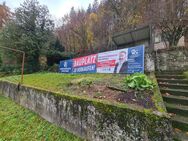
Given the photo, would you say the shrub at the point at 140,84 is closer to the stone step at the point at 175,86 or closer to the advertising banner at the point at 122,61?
the stone step at the point at 175,86

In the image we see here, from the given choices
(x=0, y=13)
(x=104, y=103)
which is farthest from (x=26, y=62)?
(x=0, y=13)

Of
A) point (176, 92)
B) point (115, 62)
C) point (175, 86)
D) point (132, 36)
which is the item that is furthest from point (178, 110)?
point (132, 36)

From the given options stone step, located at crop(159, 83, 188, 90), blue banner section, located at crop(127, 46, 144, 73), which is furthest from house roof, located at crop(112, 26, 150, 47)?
stone step, located at crop(159, 83, 188, 90)

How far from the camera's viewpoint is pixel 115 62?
7.93 m

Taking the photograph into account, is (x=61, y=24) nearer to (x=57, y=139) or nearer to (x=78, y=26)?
(x=78, y=26)

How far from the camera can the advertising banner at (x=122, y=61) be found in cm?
692

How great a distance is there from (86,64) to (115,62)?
2.69m

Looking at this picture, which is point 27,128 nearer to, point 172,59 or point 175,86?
point 175,86

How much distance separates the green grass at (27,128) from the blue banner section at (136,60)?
462 centimetres

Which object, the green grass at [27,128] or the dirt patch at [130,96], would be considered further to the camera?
the green grass at [27,128]

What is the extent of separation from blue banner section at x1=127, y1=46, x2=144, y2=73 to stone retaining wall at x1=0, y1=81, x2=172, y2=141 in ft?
14.3

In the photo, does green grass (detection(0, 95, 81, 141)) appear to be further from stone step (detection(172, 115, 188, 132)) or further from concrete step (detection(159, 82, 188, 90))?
concrete step (detection(159, 82, 188, 90))

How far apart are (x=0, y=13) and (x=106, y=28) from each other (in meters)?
19.1

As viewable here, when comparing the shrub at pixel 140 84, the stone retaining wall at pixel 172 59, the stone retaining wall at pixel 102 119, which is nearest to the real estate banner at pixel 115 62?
the stone retaining wall at pixel 172 59
